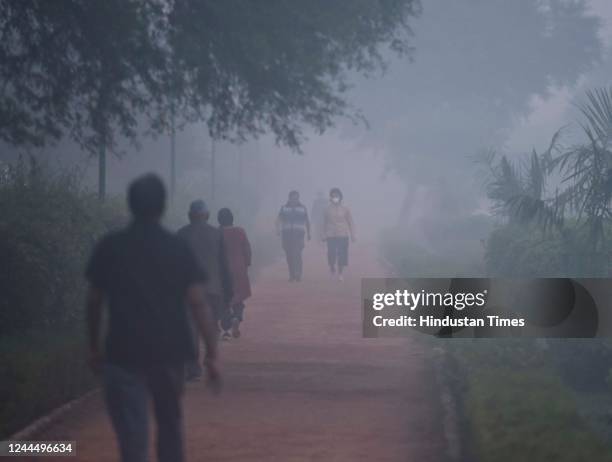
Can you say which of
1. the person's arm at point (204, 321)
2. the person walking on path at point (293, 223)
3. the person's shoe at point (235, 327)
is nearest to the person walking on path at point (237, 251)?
the person's shoe at point (235, 327)

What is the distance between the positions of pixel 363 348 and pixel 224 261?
430 centimetres

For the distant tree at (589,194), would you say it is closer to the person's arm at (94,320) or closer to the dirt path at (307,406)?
the dirt path at (307,406)

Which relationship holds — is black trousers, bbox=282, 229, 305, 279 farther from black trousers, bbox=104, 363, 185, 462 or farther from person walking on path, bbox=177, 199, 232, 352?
black trousers, bbox=104, 363, 185, 462

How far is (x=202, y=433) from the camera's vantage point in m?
9.72

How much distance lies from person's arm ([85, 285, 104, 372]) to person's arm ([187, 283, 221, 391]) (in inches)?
19.8

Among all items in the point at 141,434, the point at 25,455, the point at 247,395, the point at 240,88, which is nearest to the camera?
the point at 141,434

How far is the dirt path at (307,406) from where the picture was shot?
9133 millimetres

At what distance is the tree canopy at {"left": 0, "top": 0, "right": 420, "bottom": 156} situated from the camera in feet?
45.0

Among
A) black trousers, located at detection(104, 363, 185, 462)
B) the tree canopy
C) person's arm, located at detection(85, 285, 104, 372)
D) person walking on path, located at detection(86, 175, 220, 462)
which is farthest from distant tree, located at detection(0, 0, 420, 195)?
black trousers, located at detection(104, 363, 185, 462)

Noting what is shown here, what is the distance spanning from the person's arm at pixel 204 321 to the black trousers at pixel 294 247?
18.7 m

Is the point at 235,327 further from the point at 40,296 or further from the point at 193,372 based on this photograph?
the point at 40,296

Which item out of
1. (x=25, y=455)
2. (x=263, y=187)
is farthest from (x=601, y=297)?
(x=263, y=187)

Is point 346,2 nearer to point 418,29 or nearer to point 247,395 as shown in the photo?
point 247,395

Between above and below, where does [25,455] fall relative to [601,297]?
below
